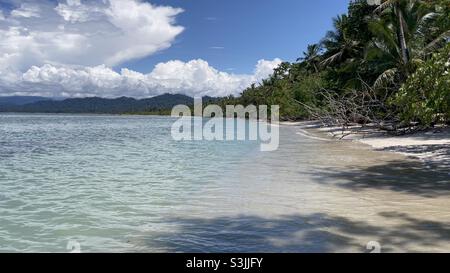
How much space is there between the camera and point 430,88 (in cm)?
1095

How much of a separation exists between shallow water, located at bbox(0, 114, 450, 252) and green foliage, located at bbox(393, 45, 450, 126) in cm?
153

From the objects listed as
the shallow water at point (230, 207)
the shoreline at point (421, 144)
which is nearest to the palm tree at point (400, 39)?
the shoreline at point (421, 144)

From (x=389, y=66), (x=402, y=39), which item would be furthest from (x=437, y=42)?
(x=389, y=66)

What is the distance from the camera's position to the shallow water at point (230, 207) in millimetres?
5727

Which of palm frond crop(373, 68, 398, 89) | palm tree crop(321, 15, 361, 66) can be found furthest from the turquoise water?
palm tree crop(321, 15, 361, 66)

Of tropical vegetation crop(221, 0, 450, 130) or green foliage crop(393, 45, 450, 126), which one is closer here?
green foliage crop(393, 45, 450, 126)

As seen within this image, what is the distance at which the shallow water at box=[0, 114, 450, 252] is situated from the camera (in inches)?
225

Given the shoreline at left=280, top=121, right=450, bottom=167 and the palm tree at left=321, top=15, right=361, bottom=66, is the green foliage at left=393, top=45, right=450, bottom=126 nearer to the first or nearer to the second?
the shoreline at left=280, top=121, right=450, bottom=167

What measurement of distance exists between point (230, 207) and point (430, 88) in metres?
6.31

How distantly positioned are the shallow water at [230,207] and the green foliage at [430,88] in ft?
5.03
